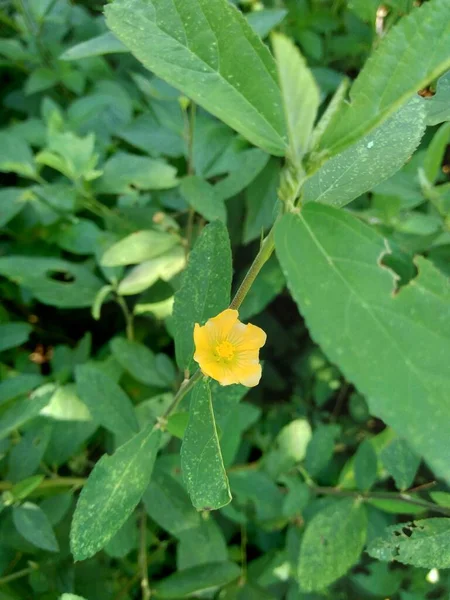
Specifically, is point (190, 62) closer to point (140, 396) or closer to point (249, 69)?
point (249, 69)

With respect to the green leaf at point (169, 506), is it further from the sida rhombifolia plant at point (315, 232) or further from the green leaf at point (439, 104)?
the green leaf at point (439, 104)

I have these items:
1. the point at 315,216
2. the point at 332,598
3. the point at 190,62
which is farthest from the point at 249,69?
the point at 332,598

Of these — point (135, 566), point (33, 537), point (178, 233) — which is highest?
point (178, 233)

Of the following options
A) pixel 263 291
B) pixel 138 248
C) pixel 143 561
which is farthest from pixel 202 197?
pixel 143 561

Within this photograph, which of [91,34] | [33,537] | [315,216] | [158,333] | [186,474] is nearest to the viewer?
[315,216]

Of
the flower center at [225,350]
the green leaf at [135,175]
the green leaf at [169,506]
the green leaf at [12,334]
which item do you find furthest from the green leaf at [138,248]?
the flower center at [225,350]

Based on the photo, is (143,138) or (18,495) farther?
(143,138)

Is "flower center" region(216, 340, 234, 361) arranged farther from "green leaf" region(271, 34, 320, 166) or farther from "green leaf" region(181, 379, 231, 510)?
"green leaf" region(271, 34, 320, 166)
